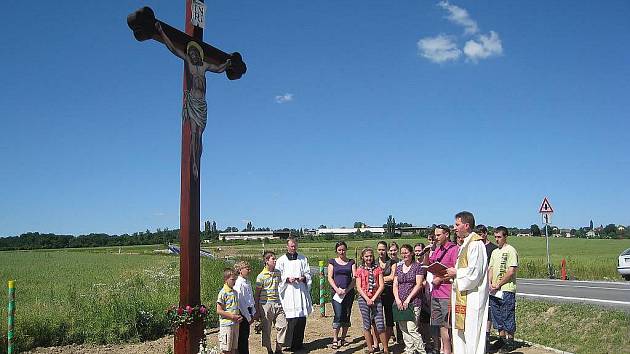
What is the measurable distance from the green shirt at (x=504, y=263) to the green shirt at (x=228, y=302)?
156 inches

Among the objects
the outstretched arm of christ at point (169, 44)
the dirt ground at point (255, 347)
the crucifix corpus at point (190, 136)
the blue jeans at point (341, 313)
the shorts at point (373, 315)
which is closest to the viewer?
the outstretched arm of christ at point (169, 44)

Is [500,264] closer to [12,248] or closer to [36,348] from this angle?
[36,348]

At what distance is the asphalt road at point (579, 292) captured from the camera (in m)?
12.5

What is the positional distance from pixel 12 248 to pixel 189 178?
90202 mm

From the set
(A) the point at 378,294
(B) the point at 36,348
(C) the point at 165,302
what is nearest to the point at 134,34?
(A) the point at 378,294

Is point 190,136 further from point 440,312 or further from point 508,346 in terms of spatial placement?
point 508,346

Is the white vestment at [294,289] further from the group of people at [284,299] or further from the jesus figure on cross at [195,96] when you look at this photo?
the jesus figure on cross at [195,96]

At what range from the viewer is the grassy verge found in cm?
776

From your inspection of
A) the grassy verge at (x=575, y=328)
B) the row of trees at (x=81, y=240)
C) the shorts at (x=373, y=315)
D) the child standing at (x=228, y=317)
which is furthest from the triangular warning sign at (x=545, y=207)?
the row of trees at (x=81, y=240)

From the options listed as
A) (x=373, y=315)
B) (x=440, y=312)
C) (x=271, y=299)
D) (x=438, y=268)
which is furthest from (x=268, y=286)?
(x=438, y=268)

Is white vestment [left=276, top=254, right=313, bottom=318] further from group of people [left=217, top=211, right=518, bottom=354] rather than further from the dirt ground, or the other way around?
the dirt ground

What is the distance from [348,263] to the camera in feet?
29.0

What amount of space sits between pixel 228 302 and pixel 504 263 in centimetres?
414

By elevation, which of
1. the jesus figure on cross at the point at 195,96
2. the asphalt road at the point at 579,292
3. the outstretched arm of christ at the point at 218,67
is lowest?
the asphalt road at the point at 579,292
